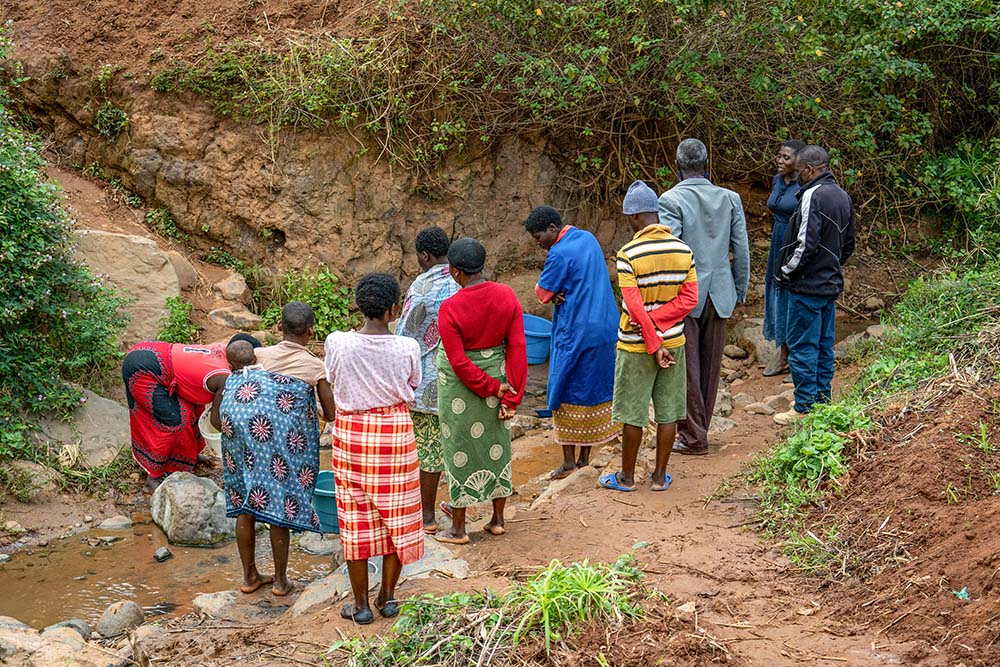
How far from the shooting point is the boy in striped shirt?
5359 mm

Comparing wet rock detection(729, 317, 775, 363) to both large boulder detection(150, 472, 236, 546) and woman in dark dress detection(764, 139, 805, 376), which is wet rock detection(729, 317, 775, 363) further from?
large boulder detection(150, 472, 236, 546)

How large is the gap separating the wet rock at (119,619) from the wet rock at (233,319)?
3.77 m

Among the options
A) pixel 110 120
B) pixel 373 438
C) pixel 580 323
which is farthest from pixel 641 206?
pixel 110 120

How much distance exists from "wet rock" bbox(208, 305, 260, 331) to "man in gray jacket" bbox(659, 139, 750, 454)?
4.27 m

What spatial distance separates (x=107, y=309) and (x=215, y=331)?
49.3 inches

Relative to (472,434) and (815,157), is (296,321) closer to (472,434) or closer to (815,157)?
(472,434)

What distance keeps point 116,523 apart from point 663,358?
3.81 meters

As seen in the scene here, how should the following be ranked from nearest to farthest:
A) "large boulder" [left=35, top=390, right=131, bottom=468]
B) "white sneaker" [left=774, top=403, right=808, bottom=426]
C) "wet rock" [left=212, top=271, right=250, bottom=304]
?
"white sneaker" [left=774, top=403, right=808, bottom=426]
"large boulder" [left=35, top=390, right=131, bottom=468]
"wet rock" [left=212, top=271, right=250, bottom=304]

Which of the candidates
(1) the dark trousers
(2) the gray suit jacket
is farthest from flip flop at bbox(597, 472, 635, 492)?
(2) the gray suit jacket

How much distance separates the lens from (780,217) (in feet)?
24.1

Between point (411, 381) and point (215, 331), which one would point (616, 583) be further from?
point (215, 331)

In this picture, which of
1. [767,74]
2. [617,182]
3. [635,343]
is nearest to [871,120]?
[767,74]

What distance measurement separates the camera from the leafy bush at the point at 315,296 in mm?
8969

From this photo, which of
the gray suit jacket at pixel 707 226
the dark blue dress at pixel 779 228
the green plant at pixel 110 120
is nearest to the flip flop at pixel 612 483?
the gray suit jacket at pixel 707 226
